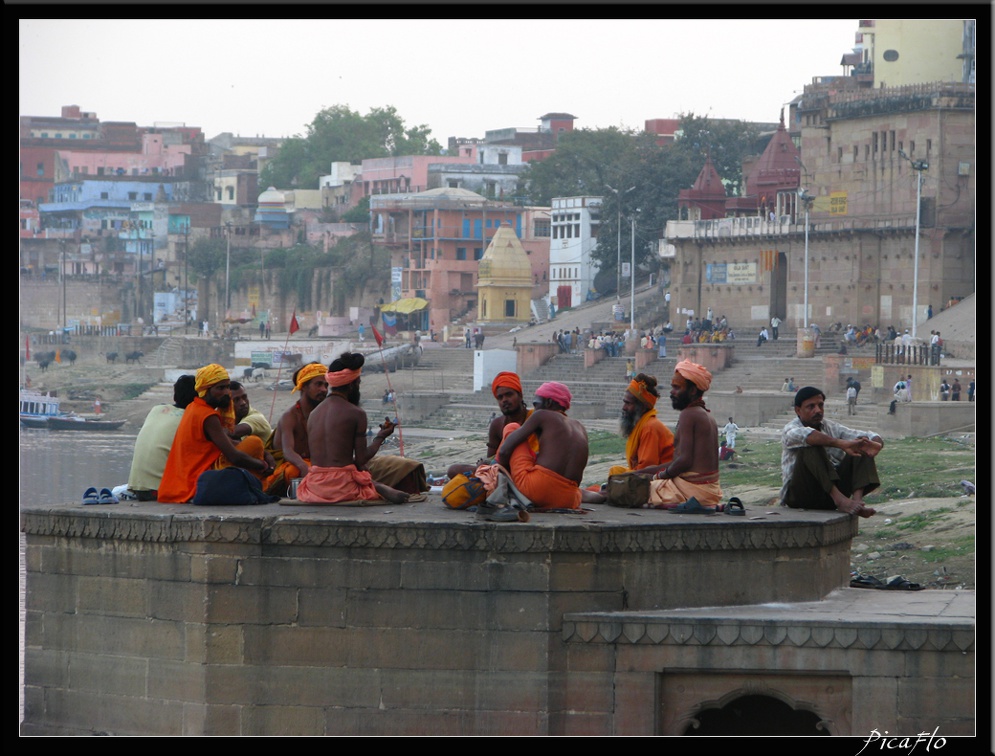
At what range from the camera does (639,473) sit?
327 inches

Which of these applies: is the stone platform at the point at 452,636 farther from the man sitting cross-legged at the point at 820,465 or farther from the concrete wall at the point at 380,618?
the man sitting cross-legged at the point at 820,465

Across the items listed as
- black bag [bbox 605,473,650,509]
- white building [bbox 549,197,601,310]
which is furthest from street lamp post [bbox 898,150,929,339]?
black bag [bbox 605,473,650,509]

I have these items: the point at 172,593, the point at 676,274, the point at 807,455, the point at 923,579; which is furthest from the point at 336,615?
the point at 676,274

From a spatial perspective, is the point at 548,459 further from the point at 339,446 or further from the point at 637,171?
the point at 637,171

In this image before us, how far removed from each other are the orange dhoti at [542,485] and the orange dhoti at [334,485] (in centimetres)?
71

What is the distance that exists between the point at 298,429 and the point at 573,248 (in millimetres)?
50224

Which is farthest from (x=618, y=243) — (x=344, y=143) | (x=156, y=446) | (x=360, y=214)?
(x=156, y=446)

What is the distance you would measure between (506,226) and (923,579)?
42.3m

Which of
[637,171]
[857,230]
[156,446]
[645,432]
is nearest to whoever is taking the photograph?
[156,446]

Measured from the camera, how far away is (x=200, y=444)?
7910 mm

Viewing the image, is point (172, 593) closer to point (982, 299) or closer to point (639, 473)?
point (639, 473)

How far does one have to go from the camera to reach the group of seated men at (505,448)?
7773mm

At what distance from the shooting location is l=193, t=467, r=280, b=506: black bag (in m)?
7.73

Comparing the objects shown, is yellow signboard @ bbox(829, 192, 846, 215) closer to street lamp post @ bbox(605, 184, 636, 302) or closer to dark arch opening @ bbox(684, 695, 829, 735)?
street lamp post @ bbox(605, 184, 636, 302)
